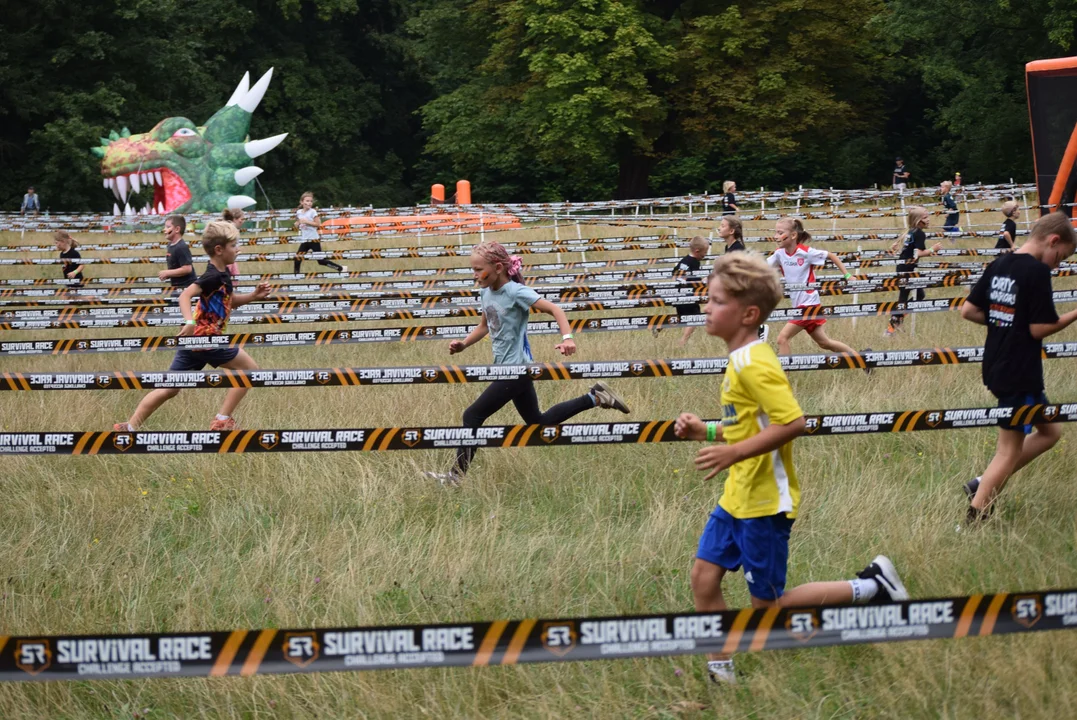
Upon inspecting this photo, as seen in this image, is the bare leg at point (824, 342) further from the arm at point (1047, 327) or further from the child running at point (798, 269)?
the arm at point (1047, 327)

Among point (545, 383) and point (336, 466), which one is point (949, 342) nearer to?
point (545, 383)

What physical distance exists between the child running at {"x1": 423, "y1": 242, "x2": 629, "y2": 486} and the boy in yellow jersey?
2750 millimetres

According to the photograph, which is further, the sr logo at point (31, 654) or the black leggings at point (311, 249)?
the black leggings at point (311, 249)

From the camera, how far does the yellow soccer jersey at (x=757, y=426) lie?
402 cm

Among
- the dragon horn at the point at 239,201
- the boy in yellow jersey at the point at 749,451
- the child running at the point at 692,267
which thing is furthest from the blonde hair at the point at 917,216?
the dragon horn at the point at 239,201

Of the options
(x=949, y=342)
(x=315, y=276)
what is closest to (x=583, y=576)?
(x=949, y=342)

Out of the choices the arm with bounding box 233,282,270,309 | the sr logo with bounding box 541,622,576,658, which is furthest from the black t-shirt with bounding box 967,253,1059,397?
the arm with bounding box 233,282,270,309

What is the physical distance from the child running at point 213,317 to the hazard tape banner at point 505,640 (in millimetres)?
5237

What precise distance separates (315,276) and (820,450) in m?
15.6

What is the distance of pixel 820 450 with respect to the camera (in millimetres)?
7422

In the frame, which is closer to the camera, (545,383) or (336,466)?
(336,466)

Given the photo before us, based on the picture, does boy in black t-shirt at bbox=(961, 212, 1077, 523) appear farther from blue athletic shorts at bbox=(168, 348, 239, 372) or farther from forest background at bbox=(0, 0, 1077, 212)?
forest background at bbox=(0, 0, 1077, 212)

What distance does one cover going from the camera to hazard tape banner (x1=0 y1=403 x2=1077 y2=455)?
17.9ft

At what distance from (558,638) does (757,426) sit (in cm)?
129
